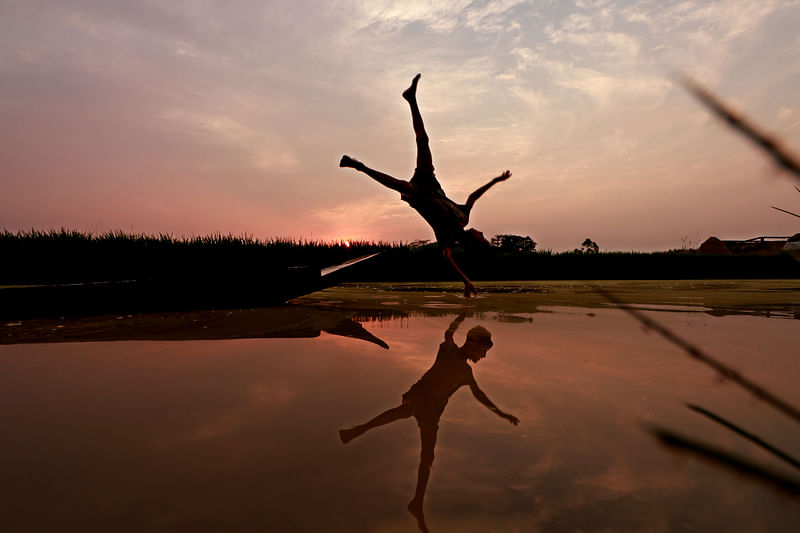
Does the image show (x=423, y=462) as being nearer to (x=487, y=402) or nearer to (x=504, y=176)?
(x=487, y=402)

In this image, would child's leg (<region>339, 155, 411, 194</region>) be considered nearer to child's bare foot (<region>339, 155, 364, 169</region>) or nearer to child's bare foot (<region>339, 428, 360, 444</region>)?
child's bare foot (<region>339, 155, 364, 169</region>)

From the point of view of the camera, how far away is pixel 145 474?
139 cm

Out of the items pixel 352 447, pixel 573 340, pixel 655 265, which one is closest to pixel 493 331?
pixel 573 340

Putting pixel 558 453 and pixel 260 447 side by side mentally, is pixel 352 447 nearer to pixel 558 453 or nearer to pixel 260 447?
pixel 260 447

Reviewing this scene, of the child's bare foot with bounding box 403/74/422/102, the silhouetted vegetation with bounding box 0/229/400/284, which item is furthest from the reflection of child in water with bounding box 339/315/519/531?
the silhouetted vegetation with bounding box 0/229/400/284

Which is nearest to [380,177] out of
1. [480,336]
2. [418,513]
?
[480,336]

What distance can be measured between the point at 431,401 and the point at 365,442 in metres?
0.54

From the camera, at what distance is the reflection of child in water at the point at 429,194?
7.05 m

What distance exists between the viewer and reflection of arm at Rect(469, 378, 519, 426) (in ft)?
6.09

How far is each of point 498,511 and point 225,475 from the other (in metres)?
0.86

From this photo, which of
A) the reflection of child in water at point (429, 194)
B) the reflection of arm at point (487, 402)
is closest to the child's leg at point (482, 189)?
the reflection of child in water at point (429, 194)

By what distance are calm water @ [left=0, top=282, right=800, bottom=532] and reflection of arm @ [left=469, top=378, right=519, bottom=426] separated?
4 cm

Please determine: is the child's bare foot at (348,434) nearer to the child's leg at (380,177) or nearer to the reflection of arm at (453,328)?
the reflection of arm at (453,328)

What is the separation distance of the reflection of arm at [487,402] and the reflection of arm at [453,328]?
1327mm
